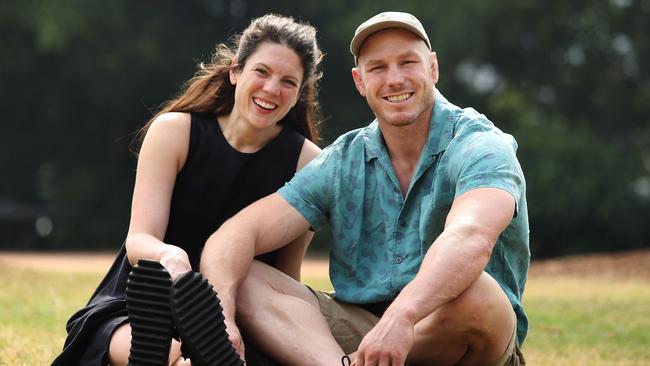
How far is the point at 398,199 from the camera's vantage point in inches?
166

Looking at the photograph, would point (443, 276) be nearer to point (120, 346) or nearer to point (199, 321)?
point (199, 321)

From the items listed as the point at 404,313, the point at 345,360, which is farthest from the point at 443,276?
the point at 345,360

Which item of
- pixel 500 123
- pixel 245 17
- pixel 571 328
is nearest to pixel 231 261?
pixel 571 328

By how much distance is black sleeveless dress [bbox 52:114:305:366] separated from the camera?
475cm

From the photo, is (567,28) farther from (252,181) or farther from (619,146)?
(252,181)

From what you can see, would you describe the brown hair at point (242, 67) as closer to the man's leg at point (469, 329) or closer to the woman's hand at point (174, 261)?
the woman's hand at point (174, 261)

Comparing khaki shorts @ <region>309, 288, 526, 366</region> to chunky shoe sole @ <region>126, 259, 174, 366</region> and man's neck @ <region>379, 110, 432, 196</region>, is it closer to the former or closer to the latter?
man's neck @ <region>379, 110, 432, 196</region>

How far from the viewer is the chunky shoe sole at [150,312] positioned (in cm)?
349

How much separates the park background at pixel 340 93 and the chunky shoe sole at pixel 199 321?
15691 mm

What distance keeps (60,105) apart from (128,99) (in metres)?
1.62

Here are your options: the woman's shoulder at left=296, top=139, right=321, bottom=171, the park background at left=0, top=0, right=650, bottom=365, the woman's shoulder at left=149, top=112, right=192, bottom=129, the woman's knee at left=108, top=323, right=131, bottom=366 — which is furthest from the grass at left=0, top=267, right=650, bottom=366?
the park background at left=0, top=0, right=650, bottom=365

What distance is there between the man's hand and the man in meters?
0.19

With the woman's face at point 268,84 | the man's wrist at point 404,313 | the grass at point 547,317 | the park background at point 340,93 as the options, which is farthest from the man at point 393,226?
the park background at point 340,93

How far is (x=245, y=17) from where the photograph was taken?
80.0 ft
